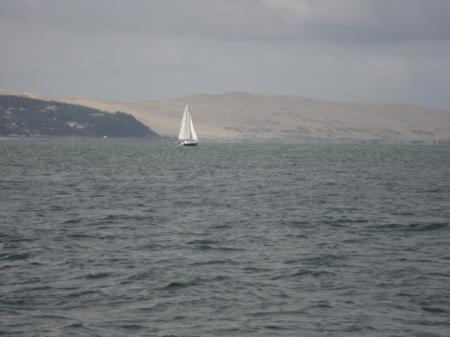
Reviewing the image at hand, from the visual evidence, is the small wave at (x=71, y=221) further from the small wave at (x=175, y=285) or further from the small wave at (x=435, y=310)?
the small wave at (x=435, y=310)

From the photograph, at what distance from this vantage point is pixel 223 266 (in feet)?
88.8

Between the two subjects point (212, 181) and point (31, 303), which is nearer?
point (31, 303)

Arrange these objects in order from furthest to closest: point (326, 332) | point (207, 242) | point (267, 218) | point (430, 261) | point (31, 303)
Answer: point (267, 218) → point (207, 242) → point (430, 261) → point (31, 303) → point (326, 332)

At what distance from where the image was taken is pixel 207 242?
3247cm

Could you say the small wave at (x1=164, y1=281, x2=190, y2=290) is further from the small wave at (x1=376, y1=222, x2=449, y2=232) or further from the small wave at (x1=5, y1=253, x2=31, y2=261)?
the small wave at (x1=376, y1=222, x2=449, y2=232)

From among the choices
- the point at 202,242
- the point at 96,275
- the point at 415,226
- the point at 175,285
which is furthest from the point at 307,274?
the point at 415,226

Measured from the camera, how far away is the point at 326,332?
1916 cm

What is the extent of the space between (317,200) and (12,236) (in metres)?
25.0

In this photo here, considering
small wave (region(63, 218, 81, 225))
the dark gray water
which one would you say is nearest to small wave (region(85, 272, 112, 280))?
the dark gray water

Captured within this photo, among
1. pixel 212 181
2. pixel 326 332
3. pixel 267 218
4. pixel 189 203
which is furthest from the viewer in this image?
pixel 212 181

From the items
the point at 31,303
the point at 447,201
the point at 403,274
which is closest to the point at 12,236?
the point at 31,303

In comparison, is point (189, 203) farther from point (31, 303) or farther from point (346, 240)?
point (31, 303)

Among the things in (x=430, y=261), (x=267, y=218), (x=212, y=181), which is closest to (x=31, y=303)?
(x=430, y=261)

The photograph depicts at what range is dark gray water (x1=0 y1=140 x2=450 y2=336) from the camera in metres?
20.0
